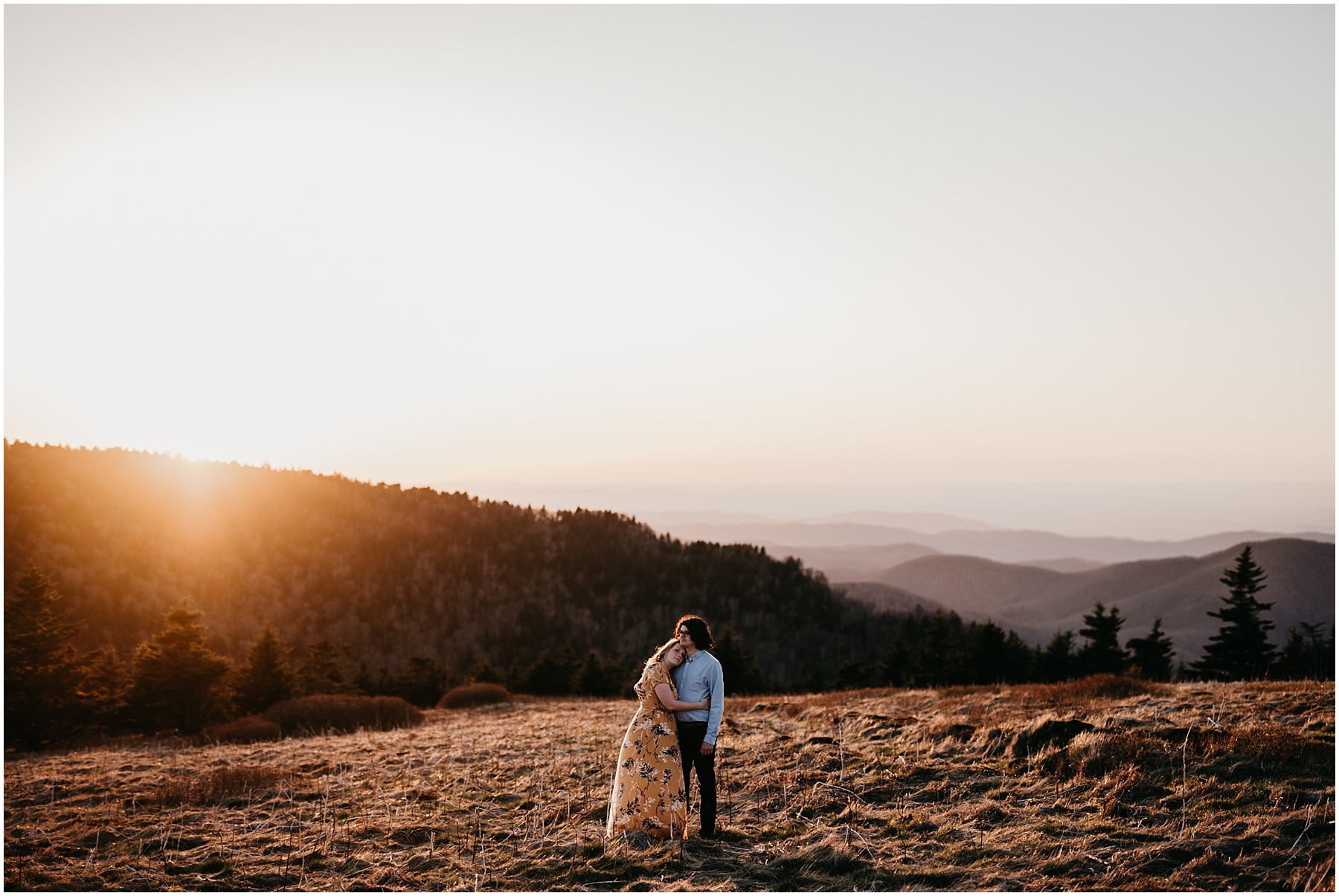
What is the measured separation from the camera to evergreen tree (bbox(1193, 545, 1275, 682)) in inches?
2058

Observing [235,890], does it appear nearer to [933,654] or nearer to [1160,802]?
[1160,802]

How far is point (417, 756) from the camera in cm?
1778

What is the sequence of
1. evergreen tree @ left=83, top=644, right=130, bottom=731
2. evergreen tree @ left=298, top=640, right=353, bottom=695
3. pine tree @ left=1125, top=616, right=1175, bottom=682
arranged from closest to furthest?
1. evergreen tree @ left=83, top=644, right=130, bottom=731
2. evergreen tree @ left=298, top=640, right=353, bottom=695
3. pine tree @ left=1125, top=616, right=1175, bottom=682

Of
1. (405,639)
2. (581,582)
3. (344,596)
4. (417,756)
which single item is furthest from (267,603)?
(417,756)

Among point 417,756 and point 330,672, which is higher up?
point 417,756

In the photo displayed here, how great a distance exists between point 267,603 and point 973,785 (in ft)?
565

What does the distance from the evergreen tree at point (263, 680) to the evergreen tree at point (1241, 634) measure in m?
61.6

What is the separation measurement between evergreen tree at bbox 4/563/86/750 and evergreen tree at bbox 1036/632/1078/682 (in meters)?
59.4

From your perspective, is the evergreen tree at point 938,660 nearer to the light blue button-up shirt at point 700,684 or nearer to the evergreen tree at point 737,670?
the evergreen tree at point 737,670

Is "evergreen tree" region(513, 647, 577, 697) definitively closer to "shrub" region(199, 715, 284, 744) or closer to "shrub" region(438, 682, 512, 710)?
"shrub" region(438, 682, 512, 710)

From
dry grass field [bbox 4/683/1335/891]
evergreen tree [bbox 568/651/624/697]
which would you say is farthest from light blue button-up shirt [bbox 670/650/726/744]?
evergreen tree [bbox 568/651/624/697]

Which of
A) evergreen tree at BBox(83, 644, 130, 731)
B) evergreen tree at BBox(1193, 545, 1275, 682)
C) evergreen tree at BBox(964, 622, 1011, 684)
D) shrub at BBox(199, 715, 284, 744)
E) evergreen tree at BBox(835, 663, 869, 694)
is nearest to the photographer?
shrub at BBox(199, 715, 284, 744)

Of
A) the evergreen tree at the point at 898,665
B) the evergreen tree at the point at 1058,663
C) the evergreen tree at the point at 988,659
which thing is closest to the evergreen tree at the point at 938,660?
the evergreen tree at the point at 898,665

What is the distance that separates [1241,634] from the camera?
2100 inches
